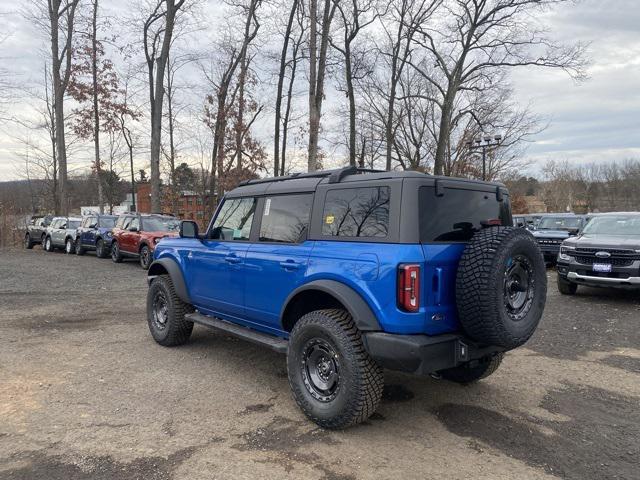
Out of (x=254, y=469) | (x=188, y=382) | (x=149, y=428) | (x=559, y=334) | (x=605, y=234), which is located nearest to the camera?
(x=254, y=469)

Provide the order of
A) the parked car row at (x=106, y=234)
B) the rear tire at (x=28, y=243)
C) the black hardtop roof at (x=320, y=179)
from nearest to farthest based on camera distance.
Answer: the black hardtop roof at (x=320, y=179) < the parked car row at (x=106, y=234) < the rear tire at (x=28, y=243)

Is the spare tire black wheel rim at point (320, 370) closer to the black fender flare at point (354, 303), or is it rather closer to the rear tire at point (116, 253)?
the black fender flare at point (354, 303)

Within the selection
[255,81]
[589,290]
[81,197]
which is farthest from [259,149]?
[81,197]

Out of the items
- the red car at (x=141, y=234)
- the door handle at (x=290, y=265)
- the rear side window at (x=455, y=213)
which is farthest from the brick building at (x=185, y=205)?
the rear side window at (x=455, y=213)

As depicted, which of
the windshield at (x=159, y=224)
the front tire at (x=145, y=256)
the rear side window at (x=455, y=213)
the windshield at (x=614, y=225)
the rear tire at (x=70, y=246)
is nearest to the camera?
the rear side window at (x=455, y=213)

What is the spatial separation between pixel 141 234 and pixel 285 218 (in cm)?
1257

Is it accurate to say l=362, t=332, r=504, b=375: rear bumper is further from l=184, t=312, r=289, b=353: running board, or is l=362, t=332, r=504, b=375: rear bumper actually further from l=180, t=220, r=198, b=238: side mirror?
l=180, t=220, r=198, b=238: side mirror

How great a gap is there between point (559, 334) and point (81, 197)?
50.3 m

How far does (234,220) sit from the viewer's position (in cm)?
545

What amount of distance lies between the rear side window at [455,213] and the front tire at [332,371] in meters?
0.96

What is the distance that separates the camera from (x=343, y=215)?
413 cm

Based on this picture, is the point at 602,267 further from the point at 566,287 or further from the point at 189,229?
the point at 189,229

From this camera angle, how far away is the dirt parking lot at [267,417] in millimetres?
3350

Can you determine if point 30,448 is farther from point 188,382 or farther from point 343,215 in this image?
point 343,215
